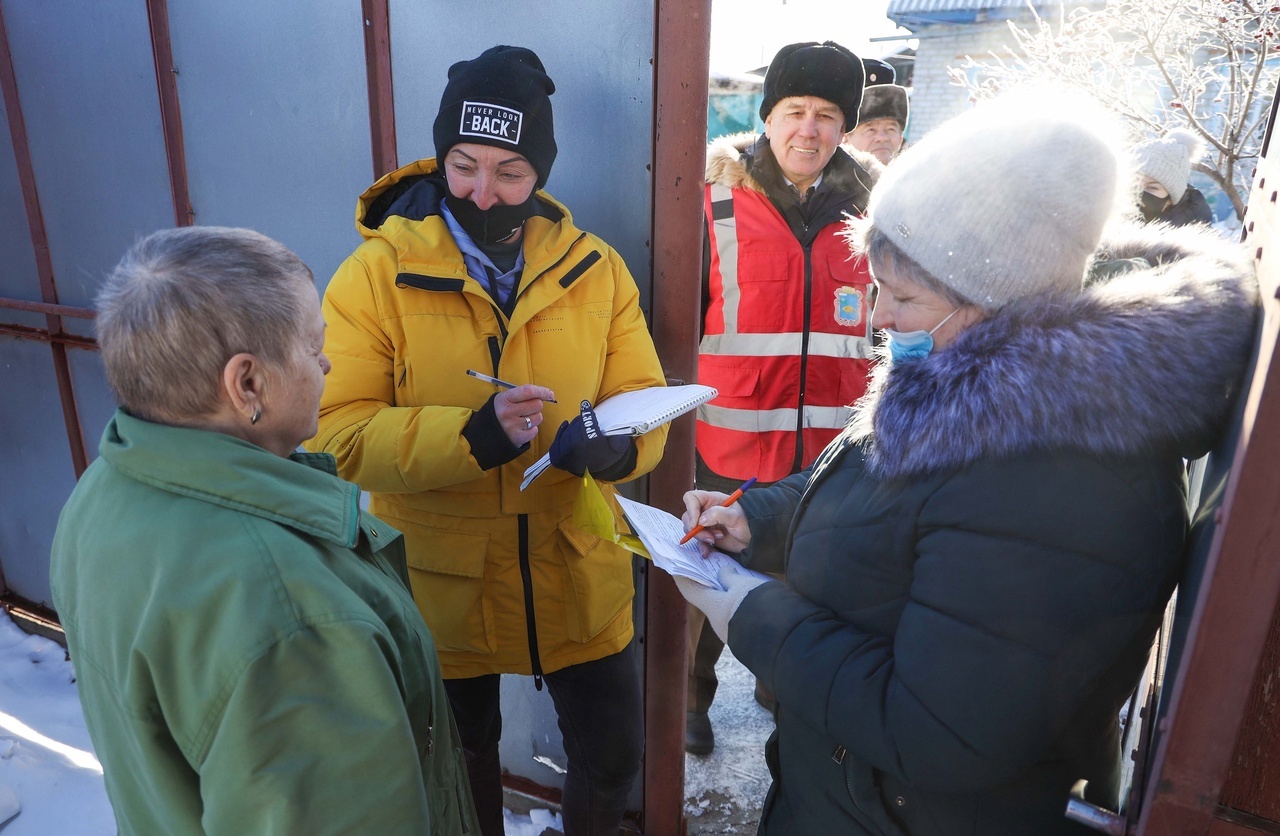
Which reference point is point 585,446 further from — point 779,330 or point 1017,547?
point 779,330

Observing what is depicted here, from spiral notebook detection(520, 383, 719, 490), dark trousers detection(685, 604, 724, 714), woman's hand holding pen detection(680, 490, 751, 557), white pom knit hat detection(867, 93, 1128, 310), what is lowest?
dark trousers detection(685, 604, 724, 714)

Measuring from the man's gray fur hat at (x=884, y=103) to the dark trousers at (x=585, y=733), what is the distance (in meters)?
3.51

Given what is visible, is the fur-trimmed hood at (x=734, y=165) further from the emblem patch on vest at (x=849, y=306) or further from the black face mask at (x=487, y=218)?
the black face mask at (x=487, y=218)

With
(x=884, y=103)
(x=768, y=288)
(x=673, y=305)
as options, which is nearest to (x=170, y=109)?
(x=673, y=305)

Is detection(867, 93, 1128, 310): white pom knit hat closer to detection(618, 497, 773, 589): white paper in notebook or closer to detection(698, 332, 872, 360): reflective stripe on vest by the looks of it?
detection(618, 497, 773, 589): white paper in notebook

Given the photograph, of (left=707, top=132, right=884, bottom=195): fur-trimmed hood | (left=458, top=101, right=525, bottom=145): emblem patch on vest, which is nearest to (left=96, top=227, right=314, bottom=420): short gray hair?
(left=458, top=101, right=525, bottom=145): emblem patch on vest

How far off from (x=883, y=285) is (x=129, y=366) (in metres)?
1.15

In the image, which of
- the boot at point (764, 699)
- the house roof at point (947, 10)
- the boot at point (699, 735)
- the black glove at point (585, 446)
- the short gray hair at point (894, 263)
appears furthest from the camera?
the house roof at point (947, 10)

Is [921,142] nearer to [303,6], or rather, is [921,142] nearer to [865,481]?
[865,481]

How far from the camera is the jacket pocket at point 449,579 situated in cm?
196

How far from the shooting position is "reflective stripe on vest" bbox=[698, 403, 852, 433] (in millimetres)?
2930

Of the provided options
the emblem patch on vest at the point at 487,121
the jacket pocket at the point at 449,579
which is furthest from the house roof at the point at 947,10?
the jacket pocket at the point at 449,579

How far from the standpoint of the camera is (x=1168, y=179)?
4.28m

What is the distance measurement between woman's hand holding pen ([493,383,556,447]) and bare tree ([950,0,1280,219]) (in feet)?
20.0
